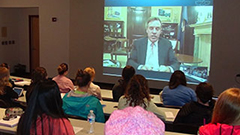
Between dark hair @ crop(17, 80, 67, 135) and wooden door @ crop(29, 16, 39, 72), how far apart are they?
8319 mm

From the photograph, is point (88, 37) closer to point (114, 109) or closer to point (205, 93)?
point (114, 109)

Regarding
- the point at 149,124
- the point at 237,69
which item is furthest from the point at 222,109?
the point at 237,69

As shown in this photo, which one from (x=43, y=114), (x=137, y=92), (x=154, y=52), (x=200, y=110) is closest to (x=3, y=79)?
(x=137, y=92)

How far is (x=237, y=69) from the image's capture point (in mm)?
6570

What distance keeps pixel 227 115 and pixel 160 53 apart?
5.55 m

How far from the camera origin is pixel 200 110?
2.91m

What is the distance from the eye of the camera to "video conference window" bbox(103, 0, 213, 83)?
6.80m

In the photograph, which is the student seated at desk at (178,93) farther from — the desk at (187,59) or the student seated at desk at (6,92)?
the desk at (187,59)

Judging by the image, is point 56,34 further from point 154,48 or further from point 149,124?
point 149,124

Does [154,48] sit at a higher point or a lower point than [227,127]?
higher

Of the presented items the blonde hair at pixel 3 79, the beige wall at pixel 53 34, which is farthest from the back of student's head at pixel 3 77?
the beige wall at pixel 53 34

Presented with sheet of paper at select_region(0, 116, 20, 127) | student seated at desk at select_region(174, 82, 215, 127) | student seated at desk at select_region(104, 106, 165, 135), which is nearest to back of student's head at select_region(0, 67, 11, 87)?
sheet of paper at select_region(0, 116, 20, 127)

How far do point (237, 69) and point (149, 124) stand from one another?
19.6 ft

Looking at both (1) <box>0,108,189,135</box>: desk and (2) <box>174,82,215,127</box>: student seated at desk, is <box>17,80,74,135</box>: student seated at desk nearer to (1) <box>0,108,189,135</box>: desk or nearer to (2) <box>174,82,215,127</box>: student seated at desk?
(1) <box>0,108,189,135</box>: desk
